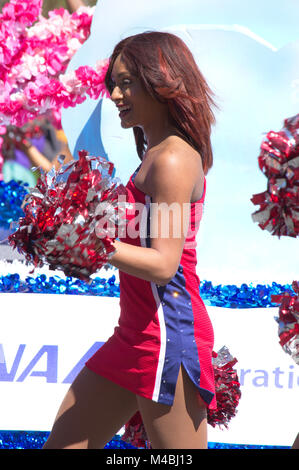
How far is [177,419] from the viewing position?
1.52 m

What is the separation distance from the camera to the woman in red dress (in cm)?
144

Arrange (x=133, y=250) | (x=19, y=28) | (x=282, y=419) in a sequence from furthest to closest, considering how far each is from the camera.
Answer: (x=19, y=28) < (x=282, y=419) < (x=133, y=250)

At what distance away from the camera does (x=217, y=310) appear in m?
3.03

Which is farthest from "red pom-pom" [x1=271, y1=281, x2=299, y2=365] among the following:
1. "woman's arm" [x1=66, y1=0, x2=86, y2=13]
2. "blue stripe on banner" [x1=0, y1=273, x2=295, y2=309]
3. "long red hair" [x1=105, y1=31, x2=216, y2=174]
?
"woman's arm" [x1=66, y1=0, x2=86, y2=13]

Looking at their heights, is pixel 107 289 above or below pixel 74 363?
above

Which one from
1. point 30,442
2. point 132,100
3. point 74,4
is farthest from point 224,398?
point 74,4

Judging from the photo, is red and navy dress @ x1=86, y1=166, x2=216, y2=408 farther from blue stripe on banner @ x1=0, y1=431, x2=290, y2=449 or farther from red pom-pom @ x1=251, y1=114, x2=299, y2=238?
blue stripe on banner @ x1=0, y1=431, x2=290, y2=449

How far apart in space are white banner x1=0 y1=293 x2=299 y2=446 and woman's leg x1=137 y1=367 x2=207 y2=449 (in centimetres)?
139

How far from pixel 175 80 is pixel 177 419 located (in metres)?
0.85

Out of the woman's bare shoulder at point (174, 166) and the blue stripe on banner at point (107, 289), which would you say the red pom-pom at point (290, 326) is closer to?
the woman's bare shoulder at point (174, 166)

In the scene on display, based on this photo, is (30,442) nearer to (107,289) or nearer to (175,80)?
(107,289)

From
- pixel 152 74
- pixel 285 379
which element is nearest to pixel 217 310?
pixel 285 379

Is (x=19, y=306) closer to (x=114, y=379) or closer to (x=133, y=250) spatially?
(x=114, y=379)

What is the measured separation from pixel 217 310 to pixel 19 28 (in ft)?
6.50
